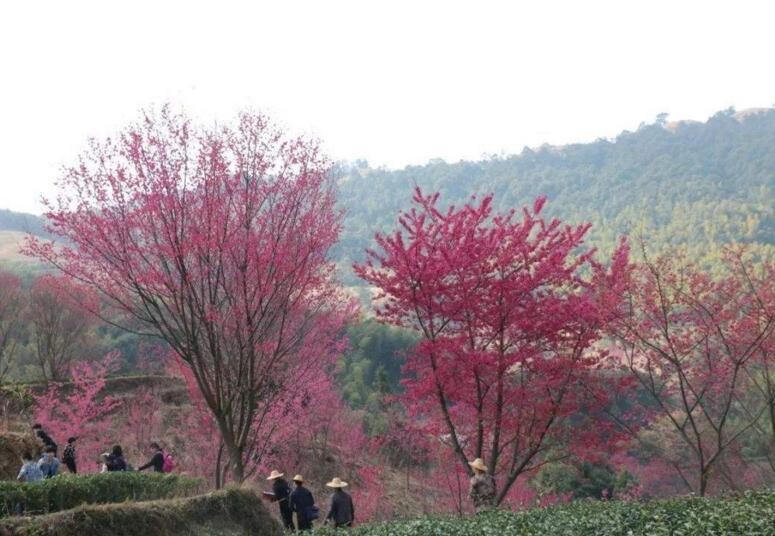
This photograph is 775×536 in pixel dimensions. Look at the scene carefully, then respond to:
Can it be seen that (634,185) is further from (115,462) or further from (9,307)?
(115,462)

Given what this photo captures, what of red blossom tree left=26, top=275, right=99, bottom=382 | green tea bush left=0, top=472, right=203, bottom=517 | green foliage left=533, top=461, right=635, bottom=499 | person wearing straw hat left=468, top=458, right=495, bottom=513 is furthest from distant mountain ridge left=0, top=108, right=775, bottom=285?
green tea bush left=0, top=472, right=203, bottom=517

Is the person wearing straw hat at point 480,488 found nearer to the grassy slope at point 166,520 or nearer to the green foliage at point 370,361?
the grassy slope at point 166,520

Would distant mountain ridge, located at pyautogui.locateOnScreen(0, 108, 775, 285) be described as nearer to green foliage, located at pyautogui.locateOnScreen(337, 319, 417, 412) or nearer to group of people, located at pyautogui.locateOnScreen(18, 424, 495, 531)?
green foliage, located at pyautogui.locateOnScreen(337, 319, 417, 412)

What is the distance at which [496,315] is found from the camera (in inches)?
461

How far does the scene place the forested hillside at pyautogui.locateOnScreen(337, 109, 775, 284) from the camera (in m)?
96.6

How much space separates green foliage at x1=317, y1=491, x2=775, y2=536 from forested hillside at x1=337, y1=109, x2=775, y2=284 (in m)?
77.5

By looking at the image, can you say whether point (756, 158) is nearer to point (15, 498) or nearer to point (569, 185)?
point (569, 185)

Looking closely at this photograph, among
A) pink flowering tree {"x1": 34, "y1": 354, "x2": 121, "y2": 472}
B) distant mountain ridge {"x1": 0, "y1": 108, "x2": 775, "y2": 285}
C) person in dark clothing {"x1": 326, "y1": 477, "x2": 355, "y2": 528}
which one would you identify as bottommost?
pink flowering tree {"x1": 34, "y1": 354, "x2": 121, "y2": 472}

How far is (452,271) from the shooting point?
11.7 meters

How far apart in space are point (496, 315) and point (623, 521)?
471cm

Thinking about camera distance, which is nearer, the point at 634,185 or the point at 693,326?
the point at 693,326

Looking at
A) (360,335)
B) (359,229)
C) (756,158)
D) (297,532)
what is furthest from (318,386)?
(756,158)

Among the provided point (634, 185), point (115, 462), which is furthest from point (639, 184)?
point (115, 462)

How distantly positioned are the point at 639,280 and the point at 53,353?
102ft
